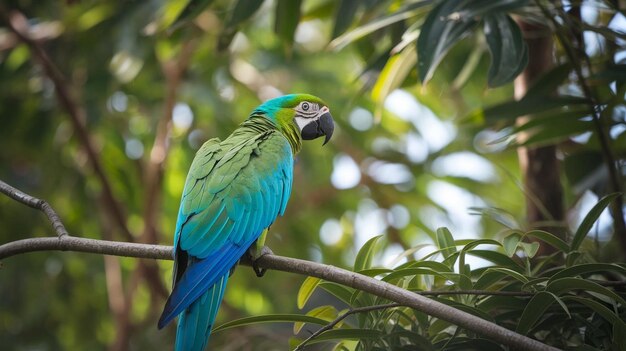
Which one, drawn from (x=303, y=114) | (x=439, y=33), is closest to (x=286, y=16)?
(x=303, y=114)

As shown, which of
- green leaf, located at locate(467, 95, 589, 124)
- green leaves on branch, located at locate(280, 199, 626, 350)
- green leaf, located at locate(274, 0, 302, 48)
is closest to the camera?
green leaves on branch, located at locate(280, 199, 626, 350)

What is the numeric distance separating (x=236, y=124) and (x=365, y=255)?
106 inches

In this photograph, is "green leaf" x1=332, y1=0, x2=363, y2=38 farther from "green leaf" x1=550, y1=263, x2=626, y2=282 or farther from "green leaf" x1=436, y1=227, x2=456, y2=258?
"green leaf" x1=550, y1=263, x2=626, y2=282

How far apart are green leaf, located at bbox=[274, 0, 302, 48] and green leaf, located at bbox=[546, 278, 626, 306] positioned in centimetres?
193

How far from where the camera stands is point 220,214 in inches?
99.2

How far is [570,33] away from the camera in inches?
118

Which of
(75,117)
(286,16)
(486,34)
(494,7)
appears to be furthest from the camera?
(75,117)

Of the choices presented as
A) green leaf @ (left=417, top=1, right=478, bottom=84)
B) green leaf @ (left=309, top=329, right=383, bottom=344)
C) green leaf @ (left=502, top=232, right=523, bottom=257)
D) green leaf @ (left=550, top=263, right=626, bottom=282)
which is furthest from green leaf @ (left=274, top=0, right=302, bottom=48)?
green leaf @ (left=550, top=263, right=626, bottom=282)

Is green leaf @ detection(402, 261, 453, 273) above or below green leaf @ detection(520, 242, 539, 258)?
above

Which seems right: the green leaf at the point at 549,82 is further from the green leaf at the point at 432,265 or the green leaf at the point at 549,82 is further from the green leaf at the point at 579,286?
the green leaf at the point at 579,286

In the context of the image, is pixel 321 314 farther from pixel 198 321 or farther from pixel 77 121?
pixel 77 121

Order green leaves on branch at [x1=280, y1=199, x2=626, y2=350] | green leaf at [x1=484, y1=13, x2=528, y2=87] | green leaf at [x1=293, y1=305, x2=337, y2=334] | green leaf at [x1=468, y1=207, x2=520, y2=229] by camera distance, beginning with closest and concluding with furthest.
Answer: green leaves on branch at [x1=280, y1=199, x2=626, y2=350]
green leaf at [x1=293, y1=305, x2=337, y2=334]
green leaf at [x1=468, y1=207, x2=520, y2=229]
green leaf at [x1=484, y1=13, x2=528, y2=87]

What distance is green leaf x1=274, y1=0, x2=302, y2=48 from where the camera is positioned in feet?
11.2

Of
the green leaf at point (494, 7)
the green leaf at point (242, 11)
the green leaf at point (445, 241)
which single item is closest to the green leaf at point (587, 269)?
the green leaf at point (445, 241)
